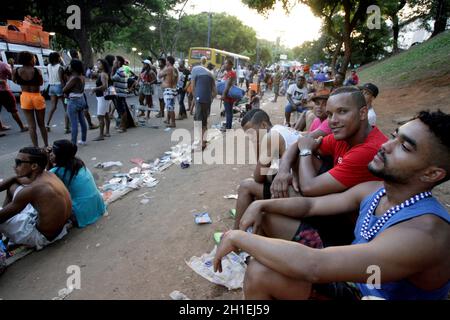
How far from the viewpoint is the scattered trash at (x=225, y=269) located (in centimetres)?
253

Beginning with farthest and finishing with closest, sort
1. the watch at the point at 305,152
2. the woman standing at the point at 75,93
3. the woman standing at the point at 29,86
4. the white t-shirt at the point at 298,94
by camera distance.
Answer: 1. the white t-shirt at the point at 298,94
2. the woman standing at the point at 75,93
3. the woman standing at the point at 29,86
4. the watch at the point at 305,152

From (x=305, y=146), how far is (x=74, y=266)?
8.06 ft

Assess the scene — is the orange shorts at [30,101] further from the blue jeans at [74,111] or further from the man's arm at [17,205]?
the man's arm at [17,205]

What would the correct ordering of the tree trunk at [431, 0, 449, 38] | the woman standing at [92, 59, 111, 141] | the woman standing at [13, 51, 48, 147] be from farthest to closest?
the tree trunk at [431, 0, 449, 38]
the woman standing at [92, 59, 111, 141]
the woman standing at [13, 51, 48, 147]

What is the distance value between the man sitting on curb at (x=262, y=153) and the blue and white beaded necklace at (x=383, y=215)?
42.3 inches

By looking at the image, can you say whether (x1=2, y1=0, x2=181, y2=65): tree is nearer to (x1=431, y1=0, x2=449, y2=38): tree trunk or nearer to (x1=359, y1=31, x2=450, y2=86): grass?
(x1=359, y1=31, x2=450, y2=86): grass

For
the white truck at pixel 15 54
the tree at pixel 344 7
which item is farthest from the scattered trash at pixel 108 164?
the tree at pixel 344 7

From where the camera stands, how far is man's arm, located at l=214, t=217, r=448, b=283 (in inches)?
51.9

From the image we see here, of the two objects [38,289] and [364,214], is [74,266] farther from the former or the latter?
[364,214]

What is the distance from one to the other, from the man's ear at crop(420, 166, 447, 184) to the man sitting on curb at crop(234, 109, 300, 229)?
1383 millimetres

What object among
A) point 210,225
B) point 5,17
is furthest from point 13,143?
point 5,17

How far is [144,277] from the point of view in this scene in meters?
2.64

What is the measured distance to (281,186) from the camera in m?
2.54

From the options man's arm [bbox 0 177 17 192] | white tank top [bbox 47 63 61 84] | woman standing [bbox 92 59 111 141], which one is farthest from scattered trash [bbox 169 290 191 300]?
white tank top [bbox 47 63 61 84]
